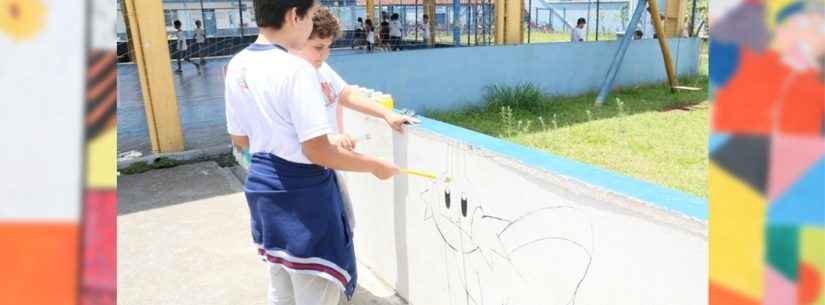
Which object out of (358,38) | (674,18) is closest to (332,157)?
(674,18)

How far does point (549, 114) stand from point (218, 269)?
5.25m

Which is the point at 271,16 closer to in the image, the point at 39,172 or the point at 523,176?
the point at 523,176

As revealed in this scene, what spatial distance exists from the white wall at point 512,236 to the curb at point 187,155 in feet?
10.5

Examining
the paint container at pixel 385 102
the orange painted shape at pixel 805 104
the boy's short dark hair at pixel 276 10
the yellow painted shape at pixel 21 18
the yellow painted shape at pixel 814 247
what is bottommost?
the paint container at pixel 385 102

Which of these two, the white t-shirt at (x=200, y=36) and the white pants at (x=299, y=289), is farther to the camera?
the white t-shirt at (x=200, y=36)

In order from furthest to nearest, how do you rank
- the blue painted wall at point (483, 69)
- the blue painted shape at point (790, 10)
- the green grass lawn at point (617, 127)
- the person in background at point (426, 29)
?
the person in background at point (426, 29) → the blue painted wall at point (483, 69) → the green grass lawn at point (617, 127) → the blue painted shape at point (790, 10)

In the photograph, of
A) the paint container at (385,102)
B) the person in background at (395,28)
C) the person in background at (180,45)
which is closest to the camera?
the paint container at (385,102)

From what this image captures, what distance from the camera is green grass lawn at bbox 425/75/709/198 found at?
5043 millimetres

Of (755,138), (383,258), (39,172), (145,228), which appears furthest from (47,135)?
(145,228)

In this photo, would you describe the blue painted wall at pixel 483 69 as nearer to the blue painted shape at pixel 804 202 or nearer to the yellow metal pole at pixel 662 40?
the yellow metal pole at pixel 662 40

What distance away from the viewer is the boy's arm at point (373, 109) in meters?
2.47

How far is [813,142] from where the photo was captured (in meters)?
0.57

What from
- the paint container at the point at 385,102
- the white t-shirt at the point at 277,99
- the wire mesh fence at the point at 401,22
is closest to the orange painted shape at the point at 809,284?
the white t-shirt at the point at 277,99

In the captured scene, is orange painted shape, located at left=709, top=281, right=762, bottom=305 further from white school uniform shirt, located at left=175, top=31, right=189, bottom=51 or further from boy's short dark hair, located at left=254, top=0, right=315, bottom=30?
white school uniform shirt, located at left=175, top=31, right=189, bottom=51
